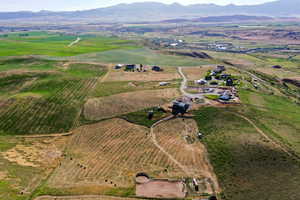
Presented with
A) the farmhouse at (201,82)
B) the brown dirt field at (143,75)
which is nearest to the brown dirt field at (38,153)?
the brown dirt field at (143,75)

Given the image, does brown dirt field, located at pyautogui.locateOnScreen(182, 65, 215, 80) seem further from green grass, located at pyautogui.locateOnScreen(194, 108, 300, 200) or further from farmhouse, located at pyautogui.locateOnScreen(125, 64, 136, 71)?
green grass, located at pyautogui.locateOnScreen(194, 108, 300, 200)

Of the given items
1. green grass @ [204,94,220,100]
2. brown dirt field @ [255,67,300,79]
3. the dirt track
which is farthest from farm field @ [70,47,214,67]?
the dirt track

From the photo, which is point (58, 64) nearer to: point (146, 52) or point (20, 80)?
point (20, 80)

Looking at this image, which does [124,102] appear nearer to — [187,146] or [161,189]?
[187,146]

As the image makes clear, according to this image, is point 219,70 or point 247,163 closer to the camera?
point 247,163

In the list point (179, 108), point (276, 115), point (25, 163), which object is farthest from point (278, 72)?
point (25, 163)
